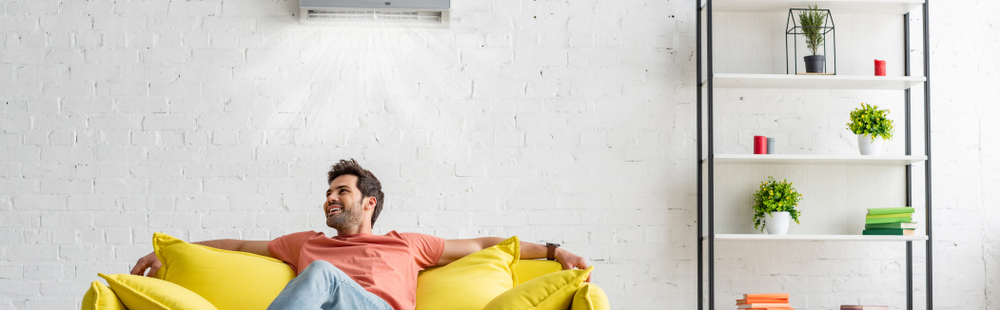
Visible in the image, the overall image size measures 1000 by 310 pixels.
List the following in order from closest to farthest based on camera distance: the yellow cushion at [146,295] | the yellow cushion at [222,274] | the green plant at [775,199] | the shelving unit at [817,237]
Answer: the yellow cushion at [146,295] < the yellow cushion at [222,274] < the shelving unit at [817,237] < the green plant at [775,199]

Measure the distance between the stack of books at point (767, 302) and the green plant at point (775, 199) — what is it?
Answer: 32 cm

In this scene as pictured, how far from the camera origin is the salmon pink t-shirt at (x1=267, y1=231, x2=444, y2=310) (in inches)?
94.3

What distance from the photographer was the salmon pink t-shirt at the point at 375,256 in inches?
94.3

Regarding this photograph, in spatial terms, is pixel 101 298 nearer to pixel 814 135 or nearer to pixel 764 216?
pixel 764 216

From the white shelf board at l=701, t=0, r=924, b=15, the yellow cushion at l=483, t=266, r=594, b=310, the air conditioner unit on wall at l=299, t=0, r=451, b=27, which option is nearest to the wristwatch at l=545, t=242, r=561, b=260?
the yellow cushion at l=483, t=266, r=594, b=310

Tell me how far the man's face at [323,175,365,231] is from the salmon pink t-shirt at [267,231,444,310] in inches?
2.1

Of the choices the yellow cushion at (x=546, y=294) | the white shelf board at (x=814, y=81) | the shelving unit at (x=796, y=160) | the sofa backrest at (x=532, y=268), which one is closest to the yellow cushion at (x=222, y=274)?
the sofa backrest at (x=532, y=268)

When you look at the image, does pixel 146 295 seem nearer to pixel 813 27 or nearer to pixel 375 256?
pixel 375 256

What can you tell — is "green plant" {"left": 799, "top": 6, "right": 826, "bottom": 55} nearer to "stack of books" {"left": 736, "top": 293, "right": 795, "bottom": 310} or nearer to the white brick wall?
the white brick wall

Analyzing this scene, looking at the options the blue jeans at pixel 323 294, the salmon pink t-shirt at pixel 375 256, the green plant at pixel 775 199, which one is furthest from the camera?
the green plant at pixel 775 199

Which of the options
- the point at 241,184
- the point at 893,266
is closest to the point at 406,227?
the point at 241,184

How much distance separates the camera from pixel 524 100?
3.28 metres

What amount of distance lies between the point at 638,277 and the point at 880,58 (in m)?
1.42

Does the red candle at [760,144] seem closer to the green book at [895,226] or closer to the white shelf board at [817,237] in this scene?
the white shelf board at [817,237]
